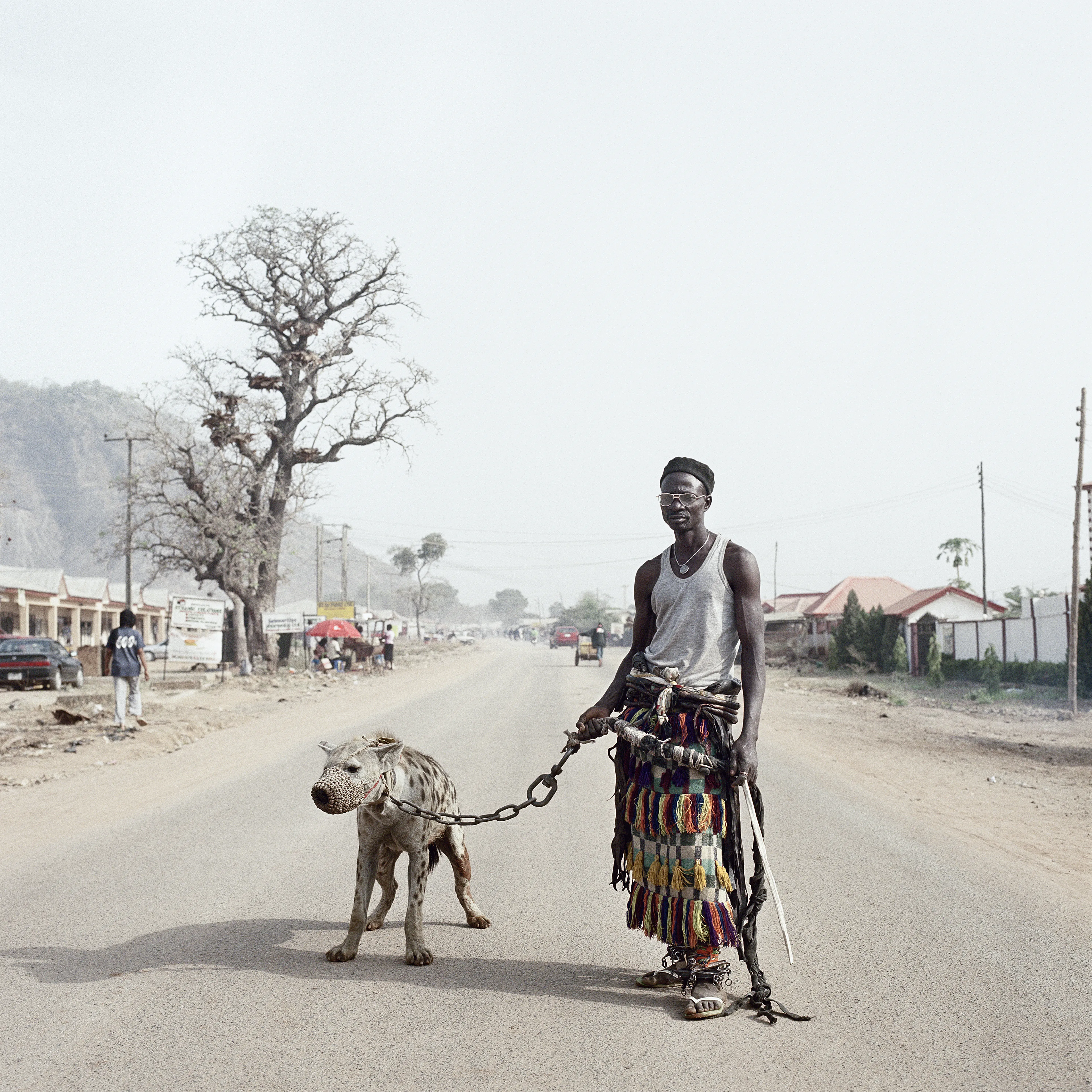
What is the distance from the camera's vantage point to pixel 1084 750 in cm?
1574

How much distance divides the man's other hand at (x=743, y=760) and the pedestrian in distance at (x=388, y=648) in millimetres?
38911

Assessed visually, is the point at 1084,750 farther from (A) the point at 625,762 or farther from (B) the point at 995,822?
(A) the point at 625,762

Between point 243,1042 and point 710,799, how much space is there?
82.3 inches

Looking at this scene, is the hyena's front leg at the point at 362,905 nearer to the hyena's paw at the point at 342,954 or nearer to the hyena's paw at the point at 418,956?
the hyena's paw at the point at 342,954

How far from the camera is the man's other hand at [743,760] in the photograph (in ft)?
14.5

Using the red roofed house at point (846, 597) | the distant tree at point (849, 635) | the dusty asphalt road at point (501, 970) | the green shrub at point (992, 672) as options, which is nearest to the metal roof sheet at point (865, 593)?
the red roofed house at point (846, 597)

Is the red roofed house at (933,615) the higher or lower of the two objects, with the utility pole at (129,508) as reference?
lower

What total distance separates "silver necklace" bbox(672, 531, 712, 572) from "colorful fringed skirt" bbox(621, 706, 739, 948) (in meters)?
0.63

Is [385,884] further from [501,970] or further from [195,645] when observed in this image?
[195,645]

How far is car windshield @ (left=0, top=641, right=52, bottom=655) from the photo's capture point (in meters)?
27.6

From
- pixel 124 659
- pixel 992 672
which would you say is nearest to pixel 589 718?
pixel 124 659

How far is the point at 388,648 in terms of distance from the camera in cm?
4353

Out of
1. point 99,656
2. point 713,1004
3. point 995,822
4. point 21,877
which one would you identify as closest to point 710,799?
point 713,1004

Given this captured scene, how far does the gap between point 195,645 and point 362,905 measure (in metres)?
25.4
